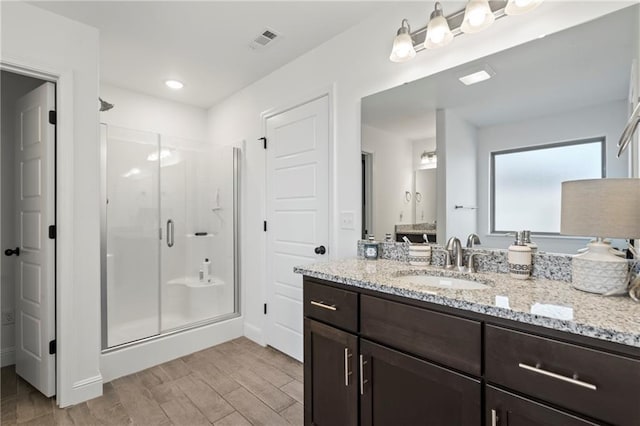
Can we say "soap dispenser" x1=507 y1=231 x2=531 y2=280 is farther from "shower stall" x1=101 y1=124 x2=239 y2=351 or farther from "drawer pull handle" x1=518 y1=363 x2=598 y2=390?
"shower stall" x1=101 y1=124 x2=239 y2=351

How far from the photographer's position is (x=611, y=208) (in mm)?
1017

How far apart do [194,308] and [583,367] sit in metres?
3.17

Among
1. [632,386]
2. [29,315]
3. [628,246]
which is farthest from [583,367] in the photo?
[29,315]

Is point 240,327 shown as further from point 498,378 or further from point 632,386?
point 632,386

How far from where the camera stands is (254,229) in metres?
3.05

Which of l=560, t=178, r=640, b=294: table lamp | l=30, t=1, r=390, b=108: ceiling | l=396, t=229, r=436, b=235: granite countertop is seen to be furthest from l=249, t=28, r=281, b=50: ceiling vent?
l=560, t=178, r=640, b=294: table lamp

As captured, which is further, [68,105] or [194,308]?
[194,308]

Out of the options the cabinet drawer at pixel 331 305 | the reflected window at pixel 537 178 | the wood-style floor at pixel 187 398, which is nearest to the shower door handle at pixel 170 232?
the wood-style floor at pixel 187 398

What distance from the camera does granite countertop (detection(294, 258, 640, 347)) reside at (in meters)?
0.80

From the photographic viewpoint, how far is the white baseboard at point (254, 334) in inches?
114

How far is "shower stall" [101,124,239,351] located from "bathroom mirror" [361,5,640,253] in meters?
1.83

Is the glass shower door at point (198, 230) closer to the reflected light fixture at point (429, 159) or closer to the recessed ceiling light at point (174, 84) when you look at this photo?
the recessed ceiling light at point (174, 84)

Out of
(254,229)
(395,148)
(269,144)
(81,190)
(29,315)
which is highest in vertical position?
(269,144)

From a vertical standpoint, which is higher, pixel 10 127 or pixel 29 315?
pixel 10 127
